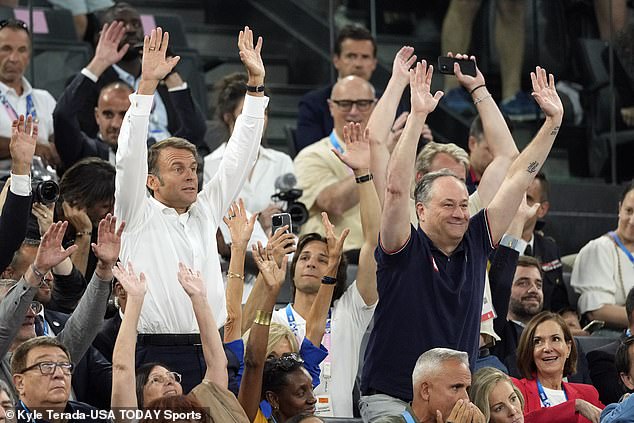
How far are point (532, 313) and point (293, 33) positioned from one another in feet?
11.9

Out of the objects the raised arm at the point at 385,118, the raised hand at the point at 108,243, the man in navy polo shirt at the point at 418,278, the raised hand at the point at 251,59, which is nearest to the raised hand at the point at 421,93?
the man in navy polo shirt at the point at 418,278

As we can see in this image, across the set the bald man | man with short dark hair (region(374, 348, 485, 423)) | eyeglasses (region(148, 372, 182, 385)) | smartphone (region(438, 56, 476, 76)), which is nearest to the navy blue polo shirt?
man with short dark hair (region(374, 348, 485, 423))

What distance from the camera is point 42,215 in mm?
7098

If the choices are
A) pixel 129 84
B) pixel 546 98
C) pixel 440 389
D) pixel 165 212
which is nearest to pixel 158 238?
pixel 165 212

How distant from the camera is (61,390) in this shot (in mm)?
5711

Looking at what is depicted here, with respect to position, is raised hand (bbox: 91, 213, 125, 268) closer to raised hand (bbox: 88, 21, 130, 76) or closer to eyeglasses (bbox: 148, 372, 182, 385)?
eyeglasses (bbox: 148, 372, 182, 385)

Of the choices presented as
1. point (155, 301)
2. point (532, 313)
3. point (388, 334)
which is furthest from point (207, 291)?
point (532, 313)

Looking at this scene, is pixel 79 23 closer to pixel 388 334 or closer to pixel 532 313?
pixel 532 313

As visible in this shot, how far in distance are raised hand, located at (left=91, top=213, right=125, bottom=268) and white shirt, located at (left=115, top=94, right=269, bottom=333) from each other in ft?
0.94

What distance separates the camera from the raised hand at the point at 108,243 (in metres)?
6.14

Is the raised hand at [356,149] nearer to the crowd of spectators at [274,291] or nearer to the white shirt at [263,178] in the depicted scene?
the crowd of spectators at [274,291]

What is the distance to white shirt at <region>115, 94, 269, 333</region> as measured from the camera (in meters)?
6.43

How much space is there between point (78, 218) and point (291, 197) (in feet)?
5.19

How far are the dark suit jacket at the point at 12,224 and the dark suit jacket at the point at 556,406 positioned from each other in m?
2.26
